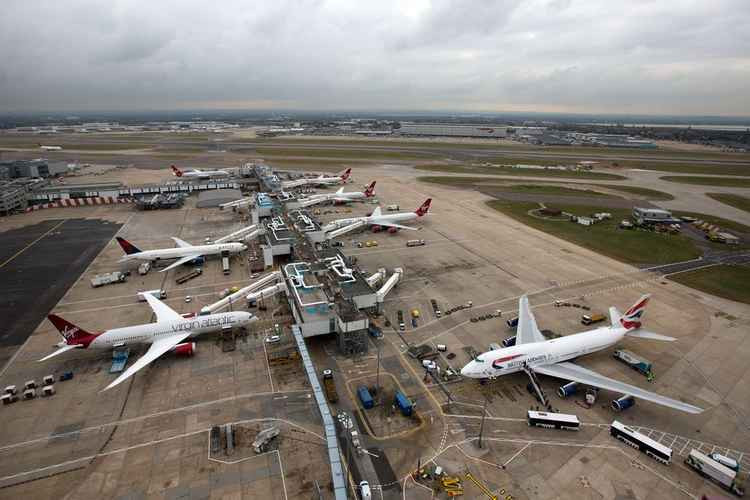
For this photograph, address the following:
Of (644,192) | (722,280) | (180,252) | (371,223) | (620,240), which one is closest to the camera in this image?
(722,280)

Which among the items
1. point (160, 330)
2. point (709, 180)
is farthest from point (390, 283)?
point (709, 180)

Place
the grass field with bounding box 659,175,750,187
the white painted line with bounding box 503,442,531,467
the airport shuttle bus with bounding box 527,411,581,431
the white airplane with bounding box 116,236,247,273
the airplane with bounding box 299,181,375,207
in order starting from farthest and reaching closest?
the grass field with bounding box 659,175,750,187
the airplane with bounding box 299,181,375,207
the white airplane with bounding box 116,236,247,273
the airport shuttle bus with bounding box 527,411,581,431
the white painted line with bounding box 503,442,531,467

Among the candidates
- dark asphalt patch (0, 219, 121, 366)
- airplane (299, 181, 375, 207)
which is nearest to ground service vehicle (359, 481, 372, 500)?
dark asphalt patch (0, 219, 121, 366)

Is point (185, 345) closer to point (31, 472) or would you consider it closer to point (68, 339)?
point (68, 339)

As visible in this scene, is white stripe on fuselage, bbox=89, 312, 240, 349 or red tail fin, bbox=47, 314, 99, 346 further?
white stripe on fuselage, bbox=89, 312, 240, 349

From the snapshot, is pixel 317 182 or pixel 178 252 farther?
pixel 317 182

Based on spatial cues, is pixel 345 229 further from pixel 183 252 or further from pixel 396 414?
pixel 396 414

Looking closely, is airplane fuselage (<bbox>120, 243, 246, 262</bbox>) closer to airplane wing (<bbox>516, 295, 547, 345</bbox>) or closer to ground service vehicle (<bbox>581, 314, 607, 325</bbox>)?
airplane wing (<bbox>516, 295, 547, 345</bbox>)

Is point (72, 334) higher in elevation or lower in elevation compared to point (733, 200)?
lower
